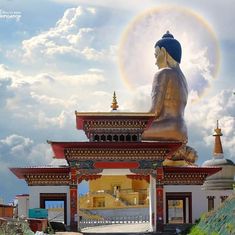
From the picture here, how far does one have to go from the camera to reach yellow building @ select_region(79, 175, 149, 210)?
4722 centimetres

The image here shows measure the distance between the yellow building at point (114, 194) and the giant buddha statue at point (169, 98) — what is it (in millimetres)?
4725

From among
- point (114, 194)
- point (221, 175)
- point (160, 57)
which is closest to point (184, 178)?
point (221, 175)

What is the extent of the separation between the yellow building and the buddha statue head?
893cm

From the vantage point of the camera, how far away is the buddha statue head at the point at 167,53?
1969 inches

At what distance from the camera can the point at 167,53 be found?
165 feet

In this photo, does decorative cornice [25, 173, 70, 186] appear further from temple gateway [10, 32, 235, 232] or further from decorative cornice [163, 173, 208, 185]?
decorative cornice [163, 173, 208, 185]

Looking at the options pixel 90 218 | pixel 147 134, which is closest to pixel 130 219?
pixel 90 218

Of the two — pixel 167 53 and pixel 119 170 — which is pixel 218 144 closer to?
pixel 167 53

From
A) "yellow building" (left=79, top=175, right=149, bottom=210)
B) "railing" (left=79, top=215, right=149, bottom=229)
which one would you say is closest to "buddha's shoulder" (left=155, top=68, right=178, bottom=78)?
"yellow building" (left=79, top=175, right=149, bottom=210)

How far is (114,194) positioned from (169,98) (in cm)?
801

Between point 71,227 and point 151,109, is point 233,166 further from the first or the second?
point 71,227

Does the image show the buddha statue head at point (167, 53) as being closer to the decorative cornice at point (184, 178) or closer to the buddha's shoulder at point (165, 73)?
the buddha's shoulder at point (165, 73)

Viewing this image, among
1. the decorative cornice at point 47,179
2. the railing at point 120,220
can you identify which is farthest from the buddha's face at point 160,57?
the decorative cornice at point 47,179

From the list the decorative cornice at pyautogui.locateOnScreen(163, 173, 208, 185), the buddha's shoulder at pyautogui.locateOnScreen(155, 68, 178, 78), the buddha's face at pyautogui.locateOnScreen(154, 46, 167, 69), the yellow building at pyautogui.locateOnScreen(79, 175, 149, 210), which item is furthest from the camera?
the buddha's face at pyautogui.locateOnScreen(154, 46, 167, 69)
